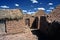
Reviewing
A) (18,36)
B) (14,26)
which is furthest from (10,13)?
(18,36)

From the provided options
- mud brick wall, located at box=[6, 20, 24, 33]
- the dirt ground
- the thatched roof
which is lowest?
the dirt ground

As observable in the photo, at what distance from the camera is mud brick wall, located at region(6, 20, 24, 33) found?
1238cm

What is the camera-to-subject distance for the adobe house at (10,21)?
40.2ft

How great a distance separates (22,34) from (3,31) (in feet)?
6.01

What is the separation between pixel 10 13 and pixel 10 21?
82 centimetres

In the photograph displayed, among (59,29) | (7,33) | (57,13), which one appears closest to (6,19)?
(7,33)

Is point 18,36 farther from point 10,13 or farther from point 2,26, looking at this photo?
point 10,13

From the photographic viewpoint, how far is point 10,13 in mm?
12711

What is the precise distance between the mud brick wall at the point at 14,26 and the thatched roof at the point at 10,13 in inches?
18.8

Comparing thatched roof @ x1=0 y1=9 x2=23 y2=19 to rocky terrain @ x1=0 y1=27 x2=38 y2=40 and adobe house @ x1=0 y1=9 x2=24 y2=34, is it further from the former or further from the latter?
rocky terrain @ x1=0 y1=27 x2=38 y2=40

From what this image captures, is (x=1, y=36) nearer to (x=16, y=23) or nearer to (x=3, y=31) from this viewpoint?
(x=3, y=31)

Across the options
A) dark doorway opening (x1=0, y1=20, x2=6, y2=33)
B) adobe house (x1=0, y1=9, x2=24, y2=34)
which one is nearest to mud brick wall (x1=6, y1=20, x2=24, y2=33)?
adobe house (x1=0, y1=9, x2=24, y2=34)

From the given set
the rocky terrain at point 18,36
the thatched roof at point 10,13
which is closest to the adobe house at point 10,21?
the thatched roof at point 10,13

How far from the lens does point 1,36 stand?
39.7 ft
